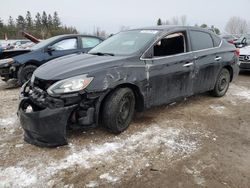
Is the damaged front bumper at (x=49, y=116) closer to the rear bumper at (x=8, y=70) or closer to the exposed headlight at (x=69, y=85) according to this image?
the exposed headlight at (x=69, y=85)

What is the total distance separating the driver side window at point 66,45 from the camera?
754 centimetres

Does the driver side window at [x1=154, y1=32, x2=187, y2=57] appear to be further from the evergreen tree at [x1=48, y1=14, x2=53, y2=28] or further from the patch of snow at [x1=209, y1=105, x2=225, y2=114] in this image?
the evergreen tree at [x1=48, y1=14, x2=53, y2=28]

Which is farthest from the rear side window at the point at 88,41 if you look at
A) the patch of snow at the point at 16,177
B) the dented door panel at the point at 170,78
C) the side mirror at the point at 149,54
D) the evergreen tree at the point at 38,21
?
the evergreen tree at the point at 38,21

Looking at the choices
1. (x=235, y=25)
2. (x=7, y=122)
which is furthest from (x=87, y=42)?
(x=235, y=25)

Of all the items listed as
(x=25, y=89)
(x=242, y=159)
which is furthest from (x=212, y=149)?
(x=25, y=89)

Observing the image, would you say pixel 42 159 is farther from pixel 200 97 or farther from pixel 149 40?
pixel 200 97

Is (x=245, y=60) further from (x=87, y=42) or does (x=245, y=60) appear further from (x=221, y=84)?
(x=87, y=42)

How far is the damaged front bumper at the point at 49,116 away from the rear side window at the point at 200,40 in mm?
2588

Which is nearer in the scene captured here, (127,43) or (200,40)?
(127,43)

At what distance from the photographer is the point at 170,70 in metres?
4.48

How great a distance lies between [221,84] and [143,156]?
338 centimetres

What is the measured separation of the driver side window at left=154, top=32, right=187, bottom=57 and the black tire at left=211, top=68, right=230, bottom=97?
1462 mm

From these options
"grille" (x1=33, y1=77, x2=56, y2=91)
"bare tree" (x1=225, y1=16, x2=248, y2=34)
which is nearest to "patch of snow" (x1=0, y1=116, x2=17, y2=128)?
"grille" (x1=33, y1=77, x2=56, y2=91)

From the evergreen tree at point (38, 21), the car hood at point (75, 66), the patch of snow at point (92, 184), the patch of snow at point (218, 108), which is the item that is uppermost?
the evergreen tree at point (38, 21)
